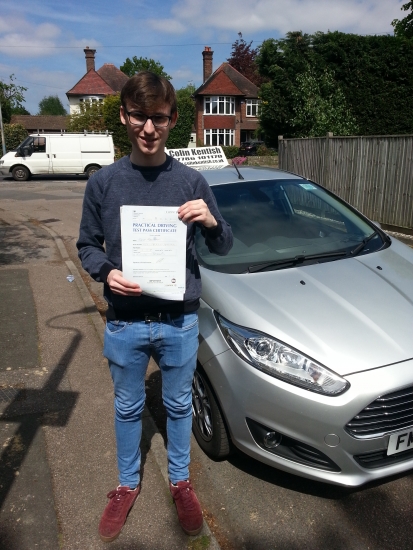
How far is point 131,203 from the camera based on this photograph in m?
2.03

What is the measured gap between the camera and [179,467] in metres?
2.44

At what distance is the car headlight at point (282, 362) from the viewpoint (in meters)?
2.28

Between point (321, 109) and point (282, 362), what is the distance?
1561 centimetres

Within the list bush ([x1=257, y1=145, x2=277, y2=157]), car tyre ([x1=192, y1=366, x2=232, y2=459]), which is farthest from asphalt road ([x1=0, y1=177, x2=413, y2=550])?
bush ([x1=257, y1=145, x2=277, y2=157])

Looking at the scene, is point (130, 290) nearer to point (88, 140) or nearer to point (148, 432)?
point (148, 432)

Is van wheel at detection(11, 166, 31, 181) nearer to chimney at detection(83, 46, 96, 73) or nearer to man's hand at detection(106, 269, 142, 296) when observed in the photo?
man's hand at detection(106, 269, 142, 296)

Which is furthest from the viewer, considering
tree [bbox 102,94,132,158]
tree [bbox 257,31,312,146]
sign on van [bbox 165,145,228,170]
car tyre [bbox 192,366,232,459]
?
tree [bbox 102,94,132,158]

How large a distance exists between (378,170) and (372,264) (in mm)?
7490

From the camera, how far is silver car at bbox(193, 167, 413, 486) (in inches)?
89.6

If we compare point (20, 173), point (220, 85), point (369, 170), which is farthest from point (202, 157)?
point (220, 85)

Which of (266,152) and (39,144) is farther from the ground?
(39,144)

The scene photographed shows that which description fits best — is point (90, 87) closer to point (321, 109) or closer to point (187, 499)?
point (321, 109)

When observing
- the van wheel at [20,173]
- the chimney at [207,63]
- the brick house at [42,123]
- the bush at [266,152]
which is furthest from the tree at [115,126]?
the brick house at [42,123]

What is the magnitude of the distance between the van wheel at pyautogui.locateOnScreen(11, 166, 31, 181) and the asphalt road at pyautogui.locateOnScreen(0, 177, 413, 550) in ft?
74.9
